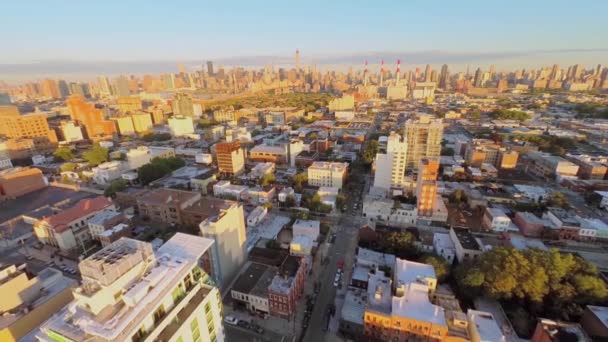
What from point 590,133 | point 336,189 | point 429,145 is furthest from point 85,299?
point 590,133

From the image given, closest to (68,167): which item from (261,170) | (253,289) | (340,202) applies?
(261,170)

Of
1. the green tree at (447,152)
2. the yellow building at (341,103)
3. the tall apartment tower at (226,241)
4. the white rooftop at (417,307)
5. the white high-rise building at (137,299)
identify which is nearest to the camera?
the white high-rise building at (137,299)

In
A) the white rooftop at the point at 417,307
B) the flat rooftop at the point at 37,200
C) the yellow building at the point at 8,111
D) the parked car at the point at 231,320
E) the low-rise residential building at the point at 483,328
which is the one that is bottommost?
the parked car at the point at 231,320

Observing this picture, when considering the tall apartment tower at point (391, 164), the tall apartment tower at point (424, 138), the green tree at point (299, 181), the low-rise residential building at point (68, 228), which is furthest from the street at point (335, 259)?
the low-rise residential building at point (68, 228)

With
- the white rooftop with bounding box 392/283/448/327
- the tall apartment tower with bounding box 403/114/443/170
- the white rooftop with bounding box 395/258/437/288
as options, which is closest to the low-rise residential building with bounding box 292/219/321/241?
the white rooftop with bounding box 395/258/437/288

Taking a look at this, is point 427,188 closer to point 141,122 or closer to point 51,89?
point 141,122

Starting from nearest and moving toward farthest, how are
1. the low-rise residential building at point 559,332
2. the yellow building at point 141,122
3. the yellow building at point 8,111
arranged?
the low-rise residential building at point 559,332 < the yellow building at point 8,111 < the yellow building at point 141,122

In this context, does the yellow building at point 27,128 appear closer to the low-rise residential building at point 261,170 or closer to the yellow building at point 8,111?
the yellow building at point 8,111
